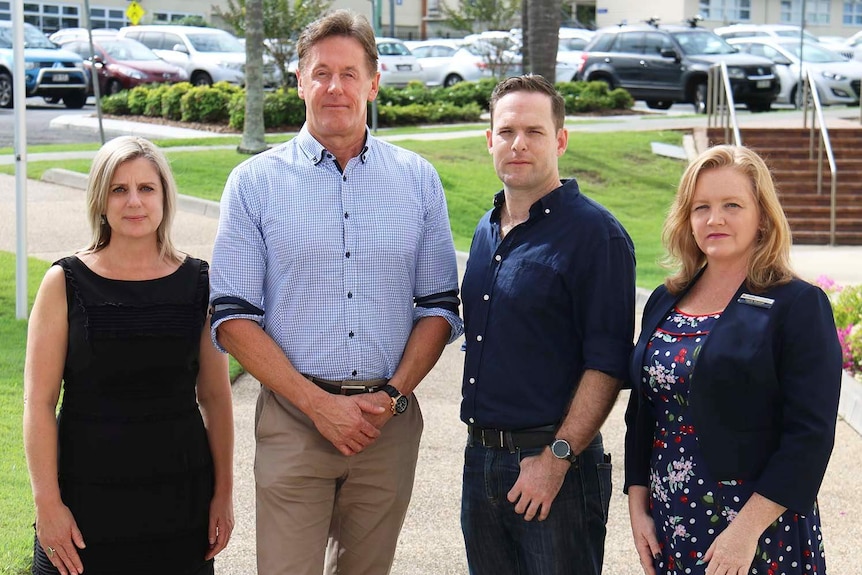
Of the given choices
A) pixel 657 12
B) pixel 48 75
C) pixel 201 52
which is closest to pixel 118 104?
pixel 48 75

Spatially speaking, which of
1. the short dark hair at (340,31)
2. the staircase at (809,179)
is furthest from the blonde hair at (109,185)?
the staircase at (809,179)

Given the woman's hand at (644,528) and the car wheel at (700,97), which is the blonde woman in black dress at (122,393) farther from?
the car wheel at (700,97)

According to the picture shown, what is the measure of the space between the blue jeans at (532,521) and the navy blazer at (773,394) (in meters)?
0.50

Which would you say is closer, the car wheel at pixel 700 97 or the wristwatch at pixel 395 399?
the wristwatch at pixel 395 399

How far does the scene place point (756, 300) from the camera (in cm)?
300

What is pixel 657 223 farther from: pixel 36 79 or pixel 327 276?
pixel 36 79

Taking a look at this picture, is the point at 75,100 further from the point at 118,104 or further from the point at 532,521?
the point at 532,521

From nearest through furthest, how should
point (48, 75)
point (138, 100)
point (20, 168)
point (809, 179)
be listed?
point (20, 168), point (809, 179), point (138, 100), point (48, 75)

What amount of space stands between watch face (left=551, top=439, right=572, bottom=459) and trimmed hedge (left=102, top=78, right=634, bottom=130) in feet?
55.0

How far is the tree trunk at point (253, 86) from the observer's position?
16.7 meters

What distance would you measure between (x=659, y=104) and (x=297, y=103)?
37.4 feet

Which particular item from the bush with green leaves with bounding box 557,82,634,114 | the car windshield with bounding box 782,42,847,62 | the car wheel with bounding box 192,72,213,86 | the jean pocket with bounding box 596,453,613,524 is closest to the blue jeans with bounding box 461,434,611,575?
the jean pocket with bounding box 596,453,613,524

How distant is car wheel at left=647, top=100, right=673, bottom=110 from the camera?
27050 millimetres

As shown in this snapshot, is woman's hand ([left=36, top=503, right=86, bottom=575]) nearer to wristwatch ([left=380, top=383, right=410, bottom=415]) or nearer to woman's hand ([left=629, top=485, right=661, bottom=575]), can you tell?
wristwatch ([left=380, top=383, right=410, bottom=415])
